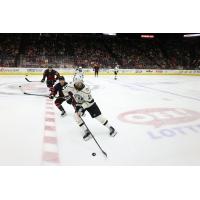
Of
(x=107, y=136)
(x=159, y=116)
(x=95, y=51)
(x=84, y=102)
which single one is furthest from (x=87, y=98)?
(x=95, y=51)

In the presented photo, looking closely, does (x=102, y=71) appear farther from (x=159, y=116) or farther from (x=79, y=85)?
(x=79, y=85)

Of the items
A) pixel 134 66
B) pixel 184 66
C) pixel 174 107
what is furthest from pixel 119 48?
pixel 174 107

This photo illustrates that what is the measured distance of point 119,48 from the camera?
75.0 ft

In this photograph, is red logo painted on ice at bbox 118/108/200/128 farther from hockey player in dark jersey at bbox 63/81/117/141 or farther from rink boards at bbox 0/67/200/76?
rink boards at bbox 0/67/200/76

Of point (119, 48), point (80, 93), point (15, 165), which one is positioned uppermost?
point (119, 48)

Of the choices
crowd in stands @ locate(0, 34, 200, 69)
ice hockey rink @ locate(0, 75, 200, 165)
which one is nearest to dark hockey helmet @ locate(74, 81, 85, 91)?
ice hockey rink @ locate(0, 75, 200, 165)

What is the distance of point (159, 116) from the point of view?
541 cm

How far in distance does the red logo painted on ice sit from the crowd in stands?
41.3 feet

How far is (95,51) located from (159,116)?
54.6 ft

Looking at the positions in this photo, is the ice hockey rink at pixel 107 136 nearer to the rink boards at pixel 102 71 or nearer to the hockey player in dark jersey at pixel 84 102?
the hockey player in dark jersey at pixel 84 102

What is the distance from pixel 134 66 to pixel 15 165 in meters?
18.4

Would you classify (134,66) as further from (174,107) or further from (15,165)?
(15,165)

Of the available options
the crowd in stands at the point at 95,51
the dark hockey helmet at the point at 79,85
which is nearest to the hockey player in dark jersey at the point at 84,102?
the dark hockey helmet at the point at 79,85

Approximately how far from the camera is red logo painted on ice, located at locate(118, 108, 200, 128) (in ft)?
16.2
